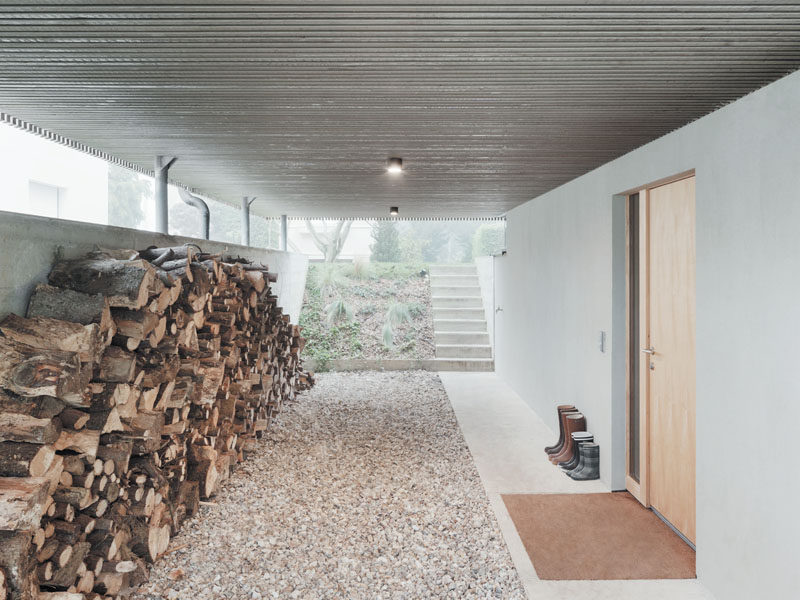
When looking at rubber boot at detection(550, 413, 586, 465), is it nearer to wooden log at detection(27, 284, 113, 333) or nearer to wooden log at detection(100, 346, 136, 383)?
wooden log at detection(100, 346, 136, 383)

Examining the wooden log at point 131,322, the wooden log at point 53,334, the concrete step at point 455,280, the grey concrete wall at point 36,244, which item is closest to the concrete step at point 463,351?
the concrete step at point 455,280

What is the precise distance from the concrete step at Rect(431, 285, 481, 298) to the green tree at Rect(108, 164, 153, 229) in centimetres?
1648

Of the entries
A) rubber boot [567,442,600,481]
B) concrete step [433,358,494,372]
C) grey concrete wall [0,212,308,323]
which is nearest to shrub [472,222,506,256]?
concrete step [433,358,494,372]

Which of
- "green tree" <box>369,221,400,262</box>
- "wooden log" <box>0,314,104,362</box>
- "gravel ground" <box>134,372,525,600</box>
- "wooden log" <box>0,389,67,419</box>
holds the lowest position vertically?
"gravel ground" <box>134,372,525,600</box>

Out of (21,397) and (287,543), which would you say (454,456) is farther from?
(21,397)

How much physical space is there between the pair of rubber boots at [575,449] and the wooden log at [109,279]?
3087 millimetres

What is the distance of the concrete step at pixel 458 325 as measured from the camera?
900 centimetres

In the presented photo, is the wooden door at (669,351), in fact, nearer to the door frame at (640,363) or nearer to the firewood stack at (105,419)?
the door frame at (640,363)

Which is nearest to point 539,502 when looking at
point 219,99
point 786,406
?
point 786,406

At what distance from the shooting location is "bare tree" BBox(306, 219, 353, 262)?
18.0m

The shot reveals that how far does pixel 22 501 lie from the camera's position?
1699 millimetres

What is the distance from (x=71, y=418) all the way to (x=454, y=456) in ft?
9.59

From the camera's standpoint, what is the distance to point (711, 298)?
101 inches

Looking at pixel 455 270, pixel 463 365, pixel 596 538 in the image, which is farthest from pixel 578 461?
pixel 455 270
